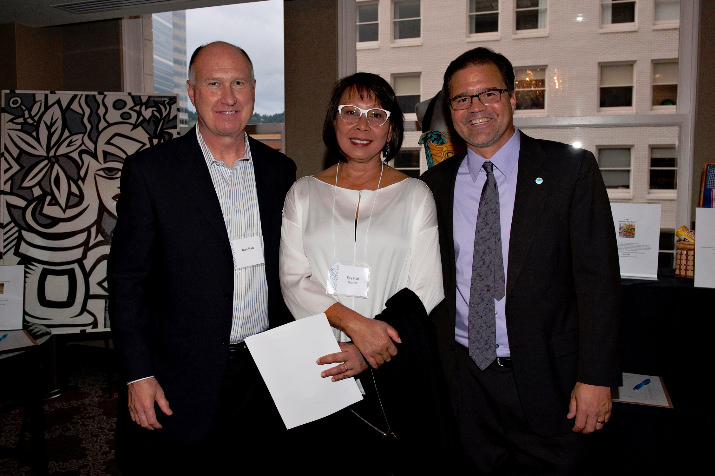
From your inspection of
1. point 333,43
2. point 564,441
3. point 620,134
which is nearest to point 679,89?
point 620,134

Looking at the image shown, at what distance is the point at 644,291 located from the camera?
2.28m

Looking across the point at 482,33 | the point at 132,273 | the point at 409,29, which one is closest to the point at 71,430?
the point at 132,273

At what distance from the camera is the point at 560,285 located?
62.2 inches

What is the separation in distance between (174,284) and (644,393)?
227 cm

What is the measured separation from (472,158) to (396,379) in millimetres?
836

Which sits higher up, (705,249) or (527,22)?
(527,22)

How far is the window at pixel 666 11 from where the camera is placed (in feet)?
12.6

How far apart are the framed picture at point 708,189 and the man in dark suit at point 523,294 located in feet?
4.13

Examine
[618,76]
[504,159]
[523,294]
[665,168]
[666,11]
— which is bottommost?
[523,294]

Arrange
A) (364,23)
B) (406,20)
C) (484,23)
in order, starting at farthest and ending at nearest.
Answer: (406,20)
(484,23)
(364,23)

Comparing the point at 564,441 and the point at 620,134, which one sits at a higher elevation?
the point at 620,134

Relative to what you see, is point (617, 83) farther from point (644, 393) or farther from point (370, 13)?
point (644, 393)

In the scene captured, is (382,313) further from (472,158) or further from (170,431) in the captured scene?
(170,431)

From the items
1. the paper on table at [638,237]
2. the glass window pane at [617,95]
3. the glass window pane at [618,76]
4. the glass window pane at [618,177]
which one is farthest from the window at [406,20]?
the glass window pane at [618,177]
